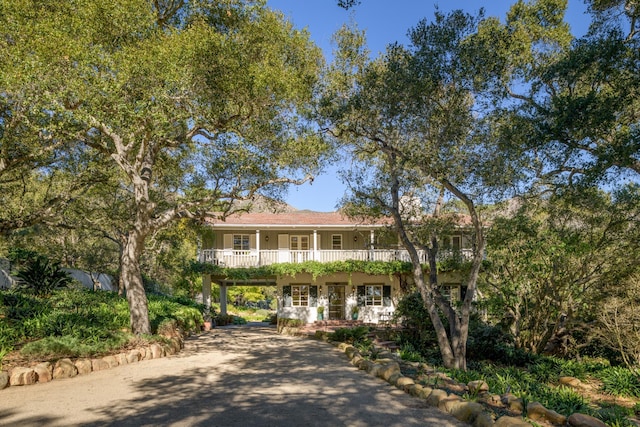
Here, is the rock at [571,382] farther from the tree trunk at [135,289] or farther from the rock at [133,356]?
the tree trunk at [135,289]

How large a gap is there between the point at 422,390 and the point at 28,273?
475 inches

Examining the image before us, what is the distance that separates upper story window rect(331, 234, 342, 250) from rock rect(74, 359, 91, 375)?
16493 mm

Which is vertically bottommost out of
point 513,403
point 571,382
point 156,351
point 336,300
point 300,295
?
point 571,382

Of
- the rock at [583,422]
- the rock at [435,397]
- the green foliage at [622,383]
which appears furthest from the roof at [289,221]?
the rock at [583,422]

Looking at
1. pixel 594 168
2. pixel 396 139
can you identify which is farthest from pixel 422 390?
pixel 396 139

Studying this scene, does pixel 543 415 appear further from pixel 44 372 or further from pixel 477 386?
pixel 44 372

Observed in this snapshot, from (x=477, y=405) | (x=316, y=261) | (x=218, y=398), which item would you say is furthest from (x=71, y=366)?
(x=316, y=261)

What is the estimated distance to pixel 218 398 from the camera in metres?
6.61

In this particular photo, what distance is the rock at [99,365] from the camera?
27.6 ft

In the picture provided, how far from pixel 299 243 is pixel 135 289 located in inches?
514

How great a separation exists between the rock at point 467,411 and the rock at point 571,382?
690 cm

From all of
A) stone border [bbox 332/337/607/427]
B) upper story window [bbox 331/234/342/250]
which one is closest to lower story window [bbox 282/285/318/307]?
upper story window [bbox 331/234/342/250]

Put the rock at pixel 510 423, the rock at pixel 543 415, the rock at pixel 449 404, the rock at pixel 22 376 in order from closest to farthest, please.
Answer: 1. the rock at pixel 510 423
2. the rock at pixel 543 415
3. the rock at pixel 449 404
4. the rock at pixel 22 376

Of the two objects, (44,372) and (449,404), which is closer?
(449,404)
